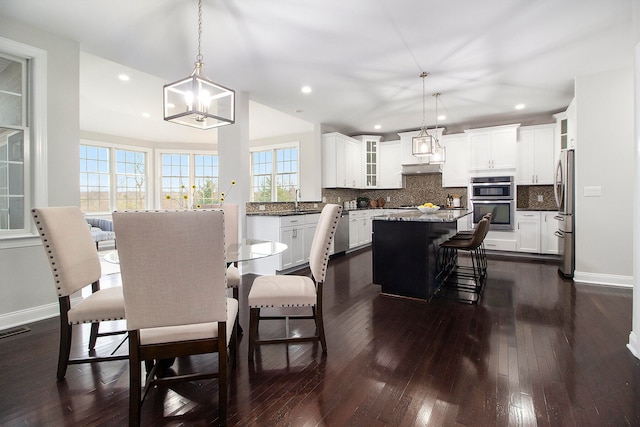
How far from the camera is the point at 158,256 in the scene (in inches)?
55.1

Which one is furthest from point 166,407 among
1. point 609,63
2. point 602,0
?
point 609,63

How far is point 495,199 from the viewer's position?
5.86 m

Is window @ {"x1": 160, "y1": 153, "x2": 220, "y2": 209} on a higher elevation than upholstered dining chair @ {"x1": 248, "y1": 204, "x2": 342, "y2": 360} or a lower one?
higher

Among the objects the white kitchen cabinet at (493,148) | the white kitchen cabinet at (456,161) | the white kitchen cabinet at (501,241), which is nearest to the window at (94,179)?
the white kitchen cabinet at (456,161)

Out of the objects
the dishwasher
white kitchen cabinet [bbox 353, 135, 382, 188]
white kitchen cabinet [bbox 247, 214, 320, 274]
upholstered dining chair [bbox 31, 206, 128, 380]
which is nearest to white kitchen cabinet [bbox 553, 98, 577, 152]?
white kitchen cabinet [bbox 353, 135, 382, 188]

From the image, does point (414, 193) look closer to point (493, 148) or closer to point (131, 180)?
point (493, 148)

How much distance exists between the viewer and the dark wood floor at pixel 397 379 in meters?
1.59

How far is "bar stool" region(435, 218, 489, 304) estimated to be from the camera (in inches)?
139

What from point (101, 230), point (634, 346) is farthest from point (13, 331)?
point (634, 346)

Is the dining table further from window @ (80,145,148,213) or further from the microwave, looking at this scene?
window @ (80,145,148,213)

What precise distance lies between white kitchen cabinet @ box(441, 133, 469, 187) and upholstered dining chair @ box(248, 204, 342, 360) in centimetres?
497

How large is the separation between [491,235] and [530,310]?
10.3 ft

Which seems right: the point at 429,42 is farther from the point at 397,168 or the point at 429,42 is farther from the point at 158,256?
the point at 397,168

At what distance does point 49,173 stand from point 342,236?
14.5 ft
